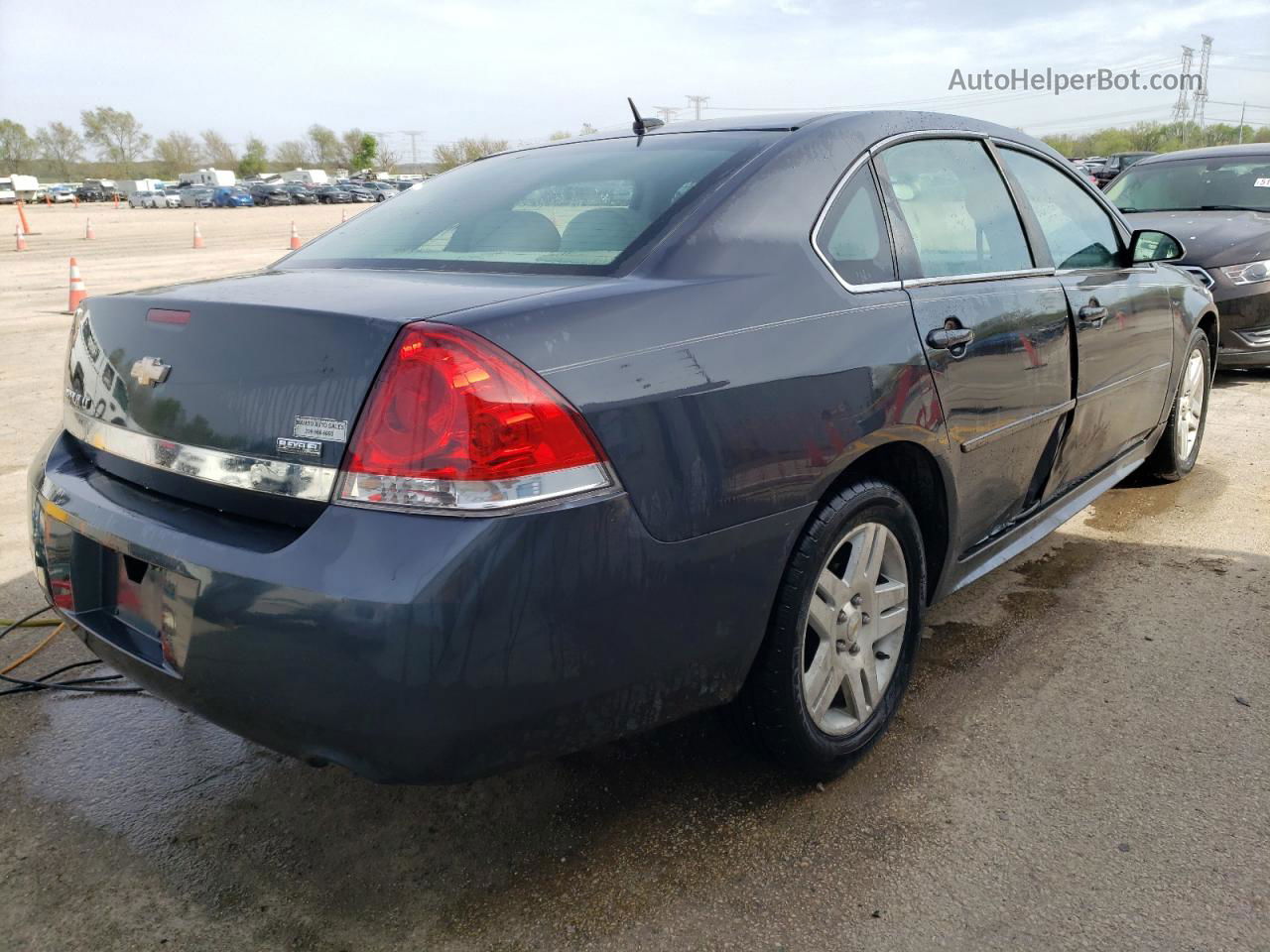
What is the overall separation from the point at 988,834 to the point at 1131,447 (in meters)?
2.37

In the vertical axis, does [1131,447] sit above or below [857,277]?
below

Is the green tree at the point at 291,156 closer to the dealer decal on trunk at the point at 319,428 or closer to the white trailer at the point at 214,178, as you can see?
the white trailer at the point at 214,178

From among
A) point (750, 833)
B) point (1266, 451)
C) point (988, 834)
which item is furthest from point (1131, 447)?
point (750, 833)

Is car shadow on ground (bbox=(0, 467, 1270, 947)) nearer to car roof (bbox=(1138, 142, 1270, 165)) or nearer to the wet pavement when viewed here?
the wet pavement

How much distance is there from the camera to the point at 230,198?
213 ft

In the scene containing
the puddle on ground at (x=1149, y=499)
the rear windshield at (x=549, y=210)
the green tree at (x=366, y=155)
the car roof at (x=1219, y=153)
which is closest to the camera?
the rear windshield at (x=549, y=210)

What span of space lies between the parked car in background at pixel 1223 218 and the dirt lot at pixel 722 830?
4201 mm

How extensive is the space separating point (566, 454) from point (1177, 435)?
3815 millimetres

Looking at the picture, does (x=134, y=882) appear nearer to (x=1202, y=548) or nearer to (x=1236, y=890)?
(x=1236, y=890)

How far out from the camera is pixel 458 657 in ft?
5.52

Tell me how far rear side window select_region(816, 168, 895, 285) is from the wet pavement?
1.10 metres

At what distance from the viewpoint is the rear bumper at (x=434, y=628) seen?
5.50ft

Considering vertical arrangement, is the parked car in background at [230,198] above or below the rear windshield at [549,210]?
above

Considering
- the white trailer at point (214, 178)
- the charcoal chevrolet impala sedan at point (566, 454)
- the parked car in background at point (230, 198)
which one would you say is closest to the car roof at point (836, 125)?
the charcoal chevrolet impala sedan at point (566, 454)
